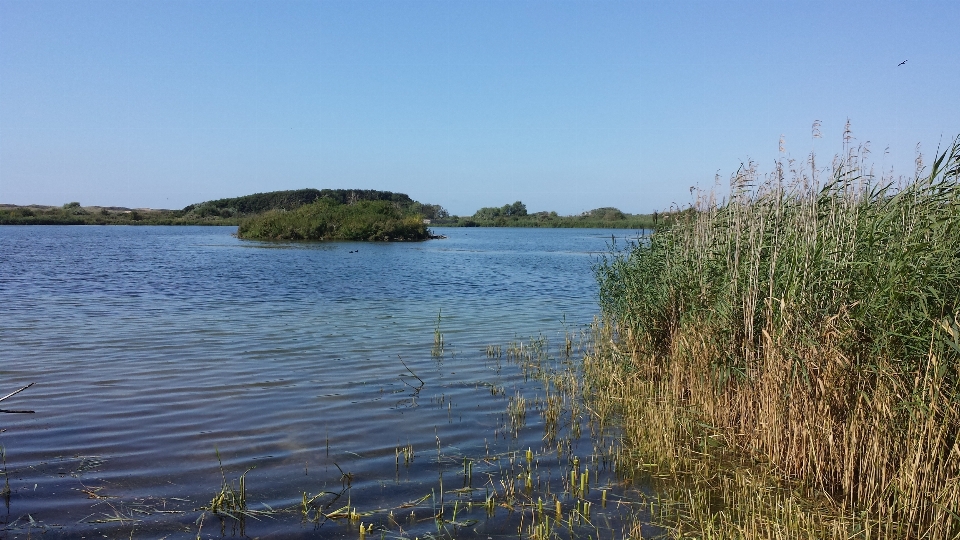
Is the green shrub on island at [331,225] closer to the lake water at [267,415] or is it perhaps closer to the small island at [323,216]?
the small island at [323,216]

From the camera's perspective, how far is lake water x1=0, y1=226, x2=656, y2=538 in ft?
19.3

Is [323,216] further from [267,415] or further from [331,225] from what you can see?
[267,415]

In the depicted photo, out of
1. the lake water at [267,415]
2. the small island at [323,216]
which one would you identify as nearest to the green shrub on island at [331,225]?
the small island at [323,216]

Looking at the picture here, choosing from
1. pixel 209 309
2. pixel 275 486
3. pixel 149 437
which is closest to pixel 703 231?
pixel 275 486

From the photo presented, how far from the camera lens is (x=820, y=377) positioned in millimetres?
5941

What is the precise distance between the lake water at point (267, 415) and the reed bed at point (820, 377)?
1.07 meters

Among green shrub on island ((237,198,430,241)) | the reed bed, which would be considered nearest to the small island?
green shrub on island ((237,198,430,241))

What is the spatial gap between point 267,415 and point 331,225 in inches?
2304

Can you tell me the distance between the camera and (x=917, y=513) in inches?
204

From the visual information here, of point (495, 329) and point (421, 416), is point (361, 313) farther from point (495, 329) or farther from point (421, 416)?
point (421, 416)

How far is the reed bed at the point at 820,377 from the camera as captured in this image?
5.13m

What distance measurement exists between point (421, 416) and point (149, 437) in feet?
10.4

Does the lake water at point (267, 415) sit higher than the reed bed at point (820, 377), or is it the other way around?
the reed bed at point (820, 377)

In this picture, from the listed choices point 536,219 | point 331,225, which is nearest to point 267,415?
point 331,225
